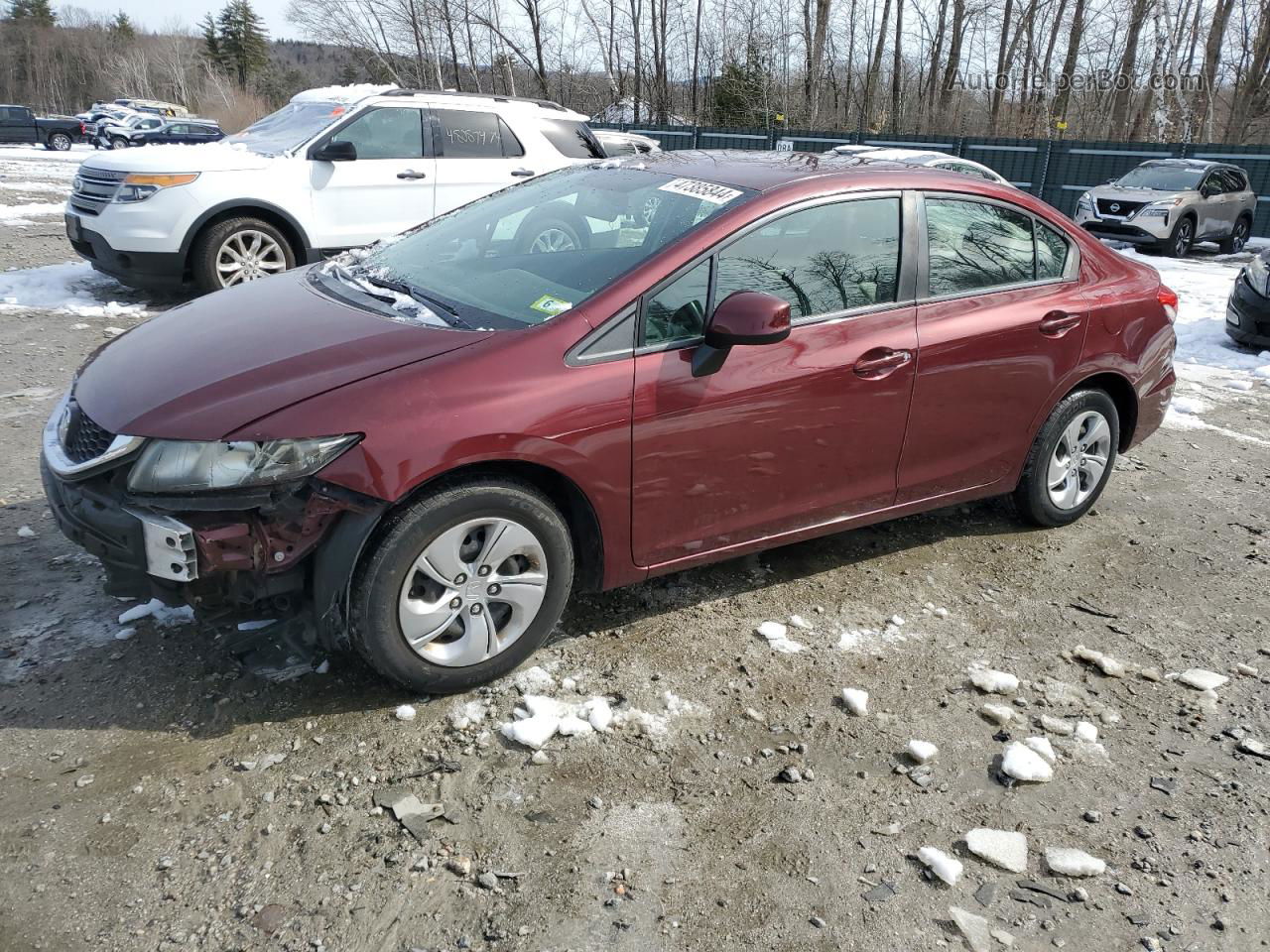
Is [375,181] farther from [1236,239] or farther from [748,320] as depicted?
[1236,239]

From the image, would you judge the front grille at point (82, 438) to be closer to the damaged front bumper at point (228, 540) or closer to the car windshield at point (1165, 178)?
the damaged front bumper at point (228, 540)

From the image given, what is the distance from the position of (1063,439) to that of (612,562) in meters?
2.50

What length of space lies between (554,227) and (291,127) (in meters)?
6.24

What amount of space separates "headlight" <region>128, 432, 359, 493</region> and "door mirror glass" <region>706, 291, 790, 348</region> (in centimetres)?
123

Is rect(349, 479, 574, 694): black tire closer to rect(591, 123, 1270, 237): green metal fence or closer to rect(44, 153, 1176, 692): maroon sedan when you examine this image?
rect(44, 153, 1176, 692): maroon sedan

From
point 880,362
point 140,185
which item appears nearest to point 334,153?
point 140,185

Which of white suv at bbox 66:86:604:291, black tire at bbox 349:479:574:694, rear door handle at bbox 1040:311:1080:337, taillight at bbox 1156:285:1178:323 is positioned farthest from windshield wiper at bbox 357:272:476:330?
white suv at bbox 66:86:604:291

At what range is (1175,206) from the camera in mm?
15906

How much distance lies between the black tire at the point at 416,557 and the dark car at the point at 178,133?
40.1 meters

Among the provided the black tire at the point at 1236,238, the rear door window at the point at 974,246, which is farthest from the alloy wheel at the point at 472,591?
the black tire at the point at 1236,238

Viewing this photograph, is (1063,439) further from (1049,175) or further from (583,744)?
(1049,175)

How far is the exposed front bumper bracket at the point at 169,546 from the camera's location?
2.74 metres

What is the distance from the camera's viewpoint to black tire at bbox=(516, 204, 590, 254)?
3.78 m

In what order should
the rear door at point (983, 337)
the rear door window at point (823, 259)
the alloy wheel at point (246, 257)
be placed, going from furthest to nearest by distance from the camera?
the alloy wheel at point (246, 257) < the rear door at point (983, 337) < the rear door window at point (823, 259)
